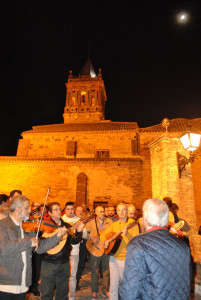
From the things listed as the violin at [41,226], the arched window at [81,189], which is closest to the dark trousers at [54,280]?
the violin at [41,226]

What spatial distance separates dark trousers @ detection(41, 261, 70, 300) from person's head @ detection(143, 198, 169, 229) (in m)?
2.30

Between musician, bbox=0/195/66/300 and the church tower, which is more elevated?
the church tower

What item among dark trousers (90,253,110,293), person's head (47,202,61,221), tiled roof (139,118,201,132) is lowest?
dark trousers (90,253,110,293)

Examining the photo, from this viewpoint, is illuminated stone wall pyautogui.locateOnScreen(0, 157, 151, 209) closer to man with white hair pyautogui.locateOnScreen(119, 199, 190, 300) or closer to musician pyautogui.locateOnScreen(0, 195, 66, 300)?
musician pyautogui.locateOnScreen(0, 195, 66, 300)

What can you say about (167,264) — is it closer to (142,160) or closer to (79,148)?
(142,160)

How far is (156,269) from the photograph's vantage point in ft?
5.39

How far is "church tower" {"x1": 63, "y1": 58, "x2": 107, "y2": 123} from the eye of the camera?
3180 centimetres

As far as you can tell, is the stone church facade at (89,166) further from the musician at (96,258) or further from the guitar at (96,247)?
the guitar at (96,247)

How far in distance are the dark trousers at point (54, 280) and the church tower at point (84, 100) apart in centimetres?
2905

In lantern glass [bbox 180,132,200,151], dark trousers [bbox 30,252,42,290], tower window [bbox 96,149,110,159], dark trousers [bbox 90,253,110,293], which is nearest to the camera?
dark trousers [bbox 30,252,42,290]

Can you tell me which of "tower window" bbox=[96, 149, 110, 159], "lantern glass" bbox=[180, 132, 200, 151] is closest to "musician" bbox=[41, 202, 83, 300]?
"lantern glass" bbox=[180, 132, 200, 151]

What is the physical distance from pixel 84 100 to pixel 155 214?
3359 cm

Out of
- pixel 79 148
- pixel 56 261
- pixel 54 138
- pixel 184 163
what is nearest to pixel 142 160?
pixel 79 148

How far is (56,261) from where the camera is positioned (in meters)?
3.28
